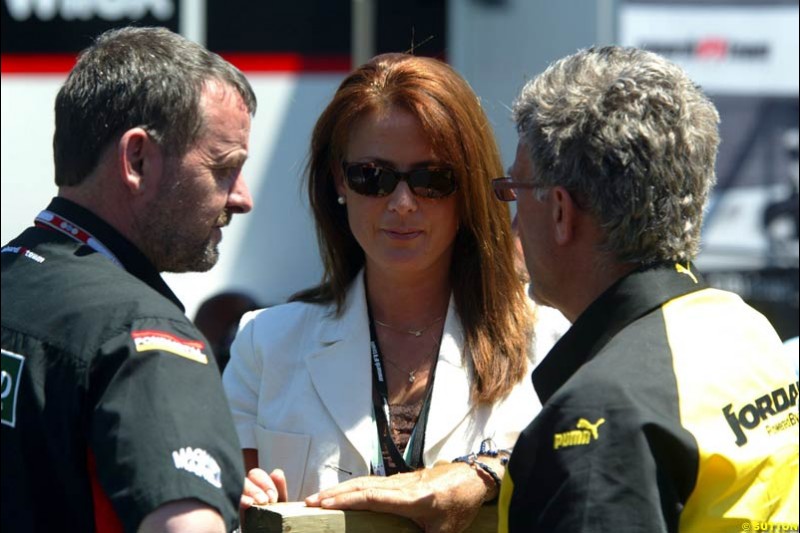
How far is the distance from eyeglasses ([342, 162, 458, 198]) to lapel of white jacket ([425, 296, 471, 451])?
1.01 ft

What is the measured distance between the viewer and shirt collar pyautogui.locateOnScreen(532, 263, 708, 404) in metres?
2.04

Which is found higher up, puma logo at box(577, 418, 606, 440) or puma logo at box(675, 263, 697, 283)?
puma logo at box(675, 263, 697, 283)

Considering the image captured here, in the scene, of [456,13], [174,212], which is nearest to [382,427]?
[174,212]

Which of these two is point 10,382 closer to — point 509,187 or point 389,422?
point 509,187

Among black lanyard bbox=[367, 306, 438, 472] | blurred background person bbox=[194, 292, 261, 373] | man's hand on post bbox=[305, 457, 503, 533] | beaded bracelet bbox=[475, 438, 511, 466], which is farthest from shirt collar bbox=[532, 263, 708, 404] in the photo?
blurred background person bbox=[194, 292, 261, 373]

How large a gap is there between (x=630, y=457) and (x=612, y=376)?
0.13m

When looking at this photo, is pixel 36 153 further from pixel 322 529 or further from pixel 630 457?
pixel 630 457

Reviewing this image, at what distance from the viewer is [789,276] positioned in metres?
4.84

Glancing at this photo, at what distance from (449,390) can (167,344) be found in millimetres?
995

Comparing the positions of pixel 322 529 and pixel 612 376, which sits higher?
pixel 612 376

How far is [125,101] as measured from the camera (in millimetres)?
2109

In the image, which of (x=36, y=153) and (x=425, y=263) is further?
(x=36, y=153)

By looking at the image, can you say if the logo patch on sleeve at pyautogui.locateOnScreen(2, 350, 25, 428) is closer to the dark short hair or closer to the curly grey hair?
the dark short hair

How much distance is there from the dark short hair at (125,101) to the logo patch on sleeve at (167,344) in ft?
1.12
